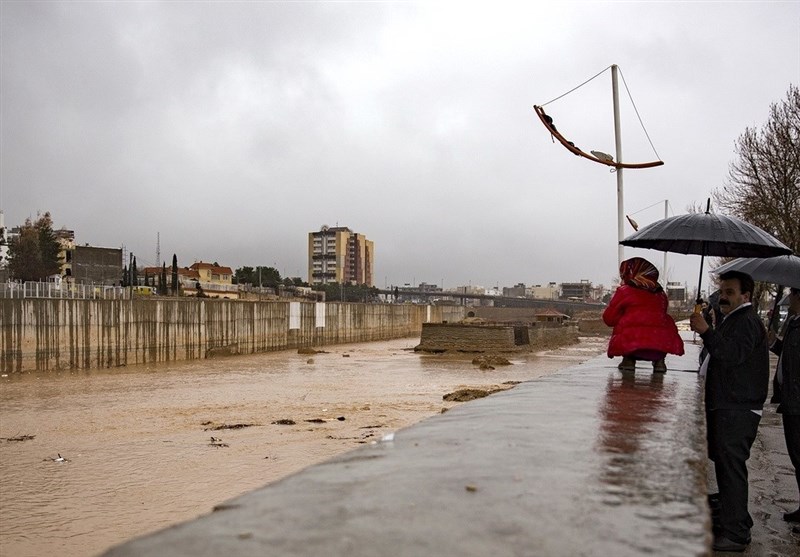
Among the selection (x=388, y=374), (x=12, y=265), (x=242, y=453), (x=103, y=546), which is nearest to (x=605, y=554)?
(x=103, y=546)

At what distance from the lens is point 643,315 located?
21.1 ft

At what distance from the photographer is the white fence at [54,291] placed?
92.5ft

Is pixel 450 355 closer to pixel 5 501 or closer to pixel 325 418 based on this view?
pixel 325 418

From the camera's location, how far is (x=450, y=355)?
37500 mm

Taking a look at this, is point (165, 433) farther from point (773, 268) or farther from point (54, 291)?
point (54, 291)

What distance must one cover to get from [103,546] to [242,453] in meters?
4.93

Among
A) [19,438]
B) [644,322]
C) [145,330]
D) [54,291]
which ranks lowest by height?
[19,438]

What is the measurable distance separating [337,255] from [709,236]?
567 ft

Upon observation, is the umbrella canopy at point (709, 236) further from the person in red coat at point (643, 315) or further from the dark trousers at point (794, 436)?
the dark trousers at point (794, 436)

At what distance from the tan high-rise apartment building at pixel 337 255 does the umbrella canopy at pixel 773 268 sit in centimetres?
16502

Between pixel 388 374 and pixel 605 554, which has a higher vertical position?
pixel 605 554

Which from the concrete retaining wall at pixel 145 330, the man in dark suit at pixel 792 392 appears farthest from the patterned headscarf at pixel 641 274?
the concrete retaining wall at pixel 145 330

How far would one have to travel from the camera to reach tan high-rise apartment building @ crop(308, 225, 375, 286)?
177 m

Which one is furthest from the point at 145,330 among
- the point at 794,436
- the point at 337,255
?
the point at 337,255
